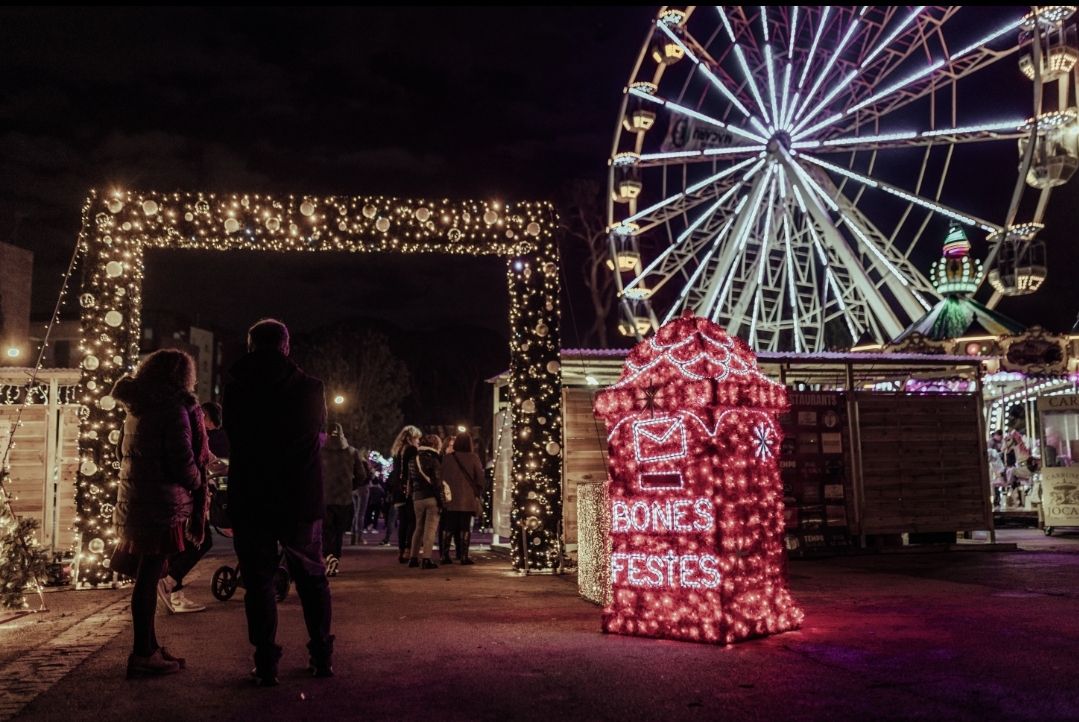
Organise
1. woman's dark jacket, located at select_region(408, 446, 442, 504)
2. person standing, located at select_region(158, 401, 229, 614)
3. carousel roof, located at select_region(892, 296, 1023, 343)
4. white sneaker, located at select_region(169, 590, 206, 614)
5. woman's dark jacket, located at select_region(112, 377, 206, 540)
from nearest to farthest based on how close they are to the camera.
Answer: woman's dark jacket, located at select_region(112, 377, 206, 540) < person standing, located at select_region(158, 401, 229, 614) < white sneaker, located at select_region(169, 590, 206, 614) < woman's dark jacket, located at select_region(408, 446, 442, 504) < carousel roof, located at select_region(892, 296, 1023, 343)

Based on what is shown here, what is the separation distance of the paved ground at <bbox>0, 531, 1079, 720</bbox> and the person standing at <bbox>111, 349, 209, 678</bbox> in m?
0.30

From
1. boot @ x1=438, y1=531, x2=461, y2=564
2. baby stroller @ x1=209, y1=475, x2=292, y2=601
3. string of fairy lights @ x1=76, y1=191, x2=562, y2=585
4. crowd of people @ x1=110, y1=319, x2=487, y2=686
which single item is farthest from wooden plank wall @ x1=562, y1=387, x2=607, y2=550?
crowd of people @ x1=110, y1=319, x2=487, y2=686

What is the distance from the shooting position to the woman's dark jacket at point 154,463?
5281 millimetres

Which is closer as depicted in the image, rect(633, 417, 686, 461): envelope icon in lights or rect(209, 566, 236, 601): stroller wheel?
rect(633, 417, 686, 461): envelope icon in lights

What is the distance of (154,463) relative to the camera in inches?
212

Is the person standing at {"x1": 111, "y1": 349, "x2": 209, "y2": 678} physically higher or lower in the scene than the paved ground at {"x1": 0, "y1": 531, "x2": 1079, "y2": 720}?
higher

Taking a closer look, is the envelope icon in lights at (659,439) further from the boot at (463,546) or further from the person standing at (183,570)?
the boot at (463,546)

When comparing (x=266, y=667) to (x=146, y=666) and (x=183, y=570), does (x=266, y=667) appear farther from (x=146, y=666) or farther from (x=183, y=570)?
(x=183, y=570)

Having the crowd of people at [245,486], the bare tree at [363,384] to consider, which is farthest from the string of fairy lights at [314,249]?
the bare tree at [363,384]

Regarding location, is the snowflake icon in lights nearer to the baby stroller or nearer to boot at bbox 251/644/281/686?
boot at bbox 251/644/281/686

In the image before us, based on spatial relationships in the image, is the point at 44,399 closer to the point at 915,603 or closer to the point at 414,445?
the point at 414,445

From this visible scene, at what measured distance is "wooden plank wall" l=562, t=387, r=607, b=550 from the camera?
13.2 meters

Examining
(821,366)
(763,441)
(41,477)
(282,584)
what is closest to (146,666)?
(282,584)

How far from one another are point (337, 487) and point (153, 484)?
5989 mm
